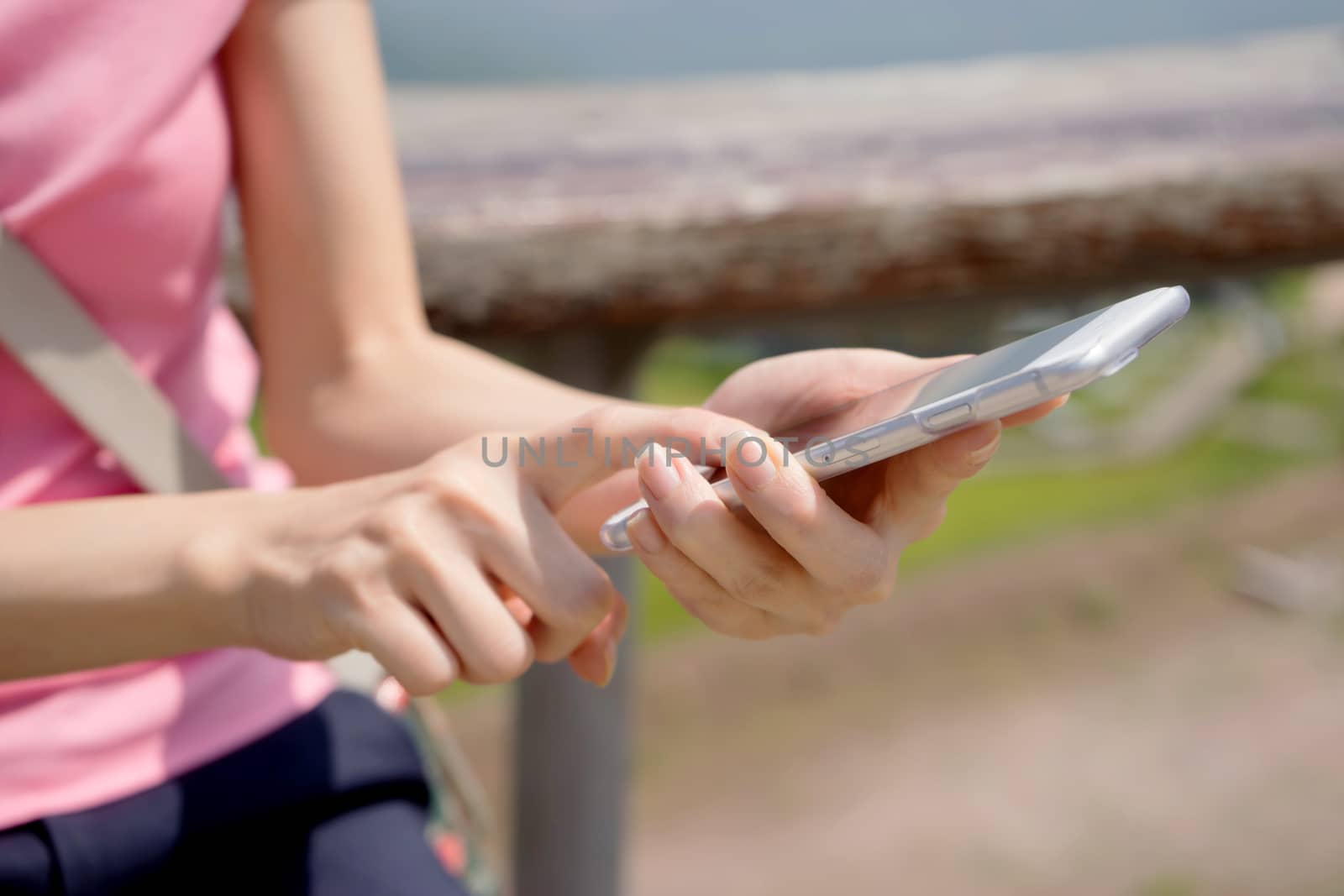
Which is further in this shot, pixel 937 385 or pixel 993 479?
pixel 993 479

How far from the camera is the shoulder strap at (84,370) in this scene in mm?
671

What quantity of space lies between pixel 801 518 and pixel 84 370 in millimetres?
442

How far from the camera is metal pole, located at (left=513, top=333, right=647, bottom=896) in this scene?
1.13 m

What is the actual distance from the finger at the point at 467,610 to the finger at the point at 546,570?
0.05 ft

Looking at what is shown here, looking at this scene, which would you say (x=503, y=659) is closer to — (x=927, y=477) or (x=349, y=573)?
(x=349, y=573)

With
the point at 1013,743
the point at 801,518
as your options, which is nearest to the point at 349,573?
the point at 801,518

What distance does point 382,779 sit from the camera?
78cm

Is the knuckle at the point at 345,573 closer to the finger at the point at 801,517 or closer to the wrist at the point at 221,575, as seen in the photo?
the wrist at the point at 221,575

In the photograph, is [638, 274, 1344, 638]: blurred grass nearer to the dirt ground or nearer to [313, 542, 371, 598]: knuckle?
the dirt ground

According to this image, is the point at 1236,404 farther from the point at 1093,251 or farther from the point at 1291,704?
the point at 1093,251

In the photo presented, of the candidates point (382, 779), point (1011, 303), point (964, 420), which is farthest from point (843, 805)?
point (964, 420)

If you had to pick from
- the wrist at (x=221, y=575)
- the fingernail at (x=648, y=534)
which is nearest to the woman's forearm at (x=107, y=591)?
the wrist at (x=221, y=575)

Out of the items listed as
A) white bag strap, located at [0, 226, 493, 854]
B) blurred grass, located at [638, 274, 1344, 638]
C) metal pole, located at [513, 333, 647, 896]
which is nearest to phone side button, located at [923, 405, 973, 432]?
white bag strap, located at [0, 226, 493, 854]

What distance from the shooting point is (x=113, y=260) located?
2.37 ft
